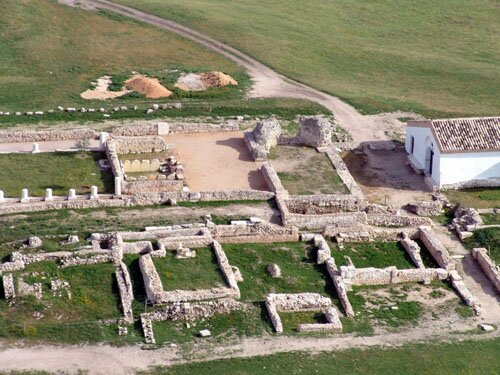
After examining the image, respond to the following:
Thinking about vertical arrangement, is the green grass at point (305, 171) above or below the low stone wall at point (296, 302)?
above

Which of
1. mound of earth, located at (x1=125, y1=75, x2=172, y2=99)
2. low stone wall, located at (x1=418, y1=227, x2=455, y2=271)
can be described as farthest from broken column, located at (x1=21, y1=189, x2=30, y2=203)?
low stone wall, located at (x1=418, y1=227, x2=455, y2=271)

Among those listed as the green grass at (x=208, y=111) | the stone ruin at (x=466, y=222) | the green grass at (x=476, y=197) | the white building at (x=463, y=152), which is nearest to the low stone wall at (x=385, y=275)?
the stone ruin at (x=466, y=222)

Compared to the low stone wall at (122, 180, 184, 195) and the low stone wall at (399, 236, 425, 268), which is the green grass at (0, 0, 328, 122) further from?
the low stone wall at (399, 236, 425, 268)

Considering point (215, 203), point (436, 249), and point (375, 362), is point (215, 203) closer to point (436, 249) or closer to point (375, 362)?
point (436, 249)

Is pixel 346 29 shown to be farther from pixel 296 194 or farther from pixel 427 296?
pixel 427 296

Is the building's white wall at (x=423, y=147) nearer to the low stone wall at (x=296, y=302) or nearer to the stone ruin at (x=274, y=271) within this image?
the stone ruin at (x=274, y=271)

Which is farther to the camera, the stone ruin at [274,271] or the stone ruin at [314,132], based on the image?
the stone ruin at [314,132]

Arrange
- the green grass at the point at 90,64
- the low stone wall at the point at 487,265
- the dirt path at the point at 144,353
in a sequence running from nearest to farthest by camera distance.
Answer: the dirt path at the point at 144,353 < the low stone wall at the point at 487,265 < the green grass at the point at 90,64
